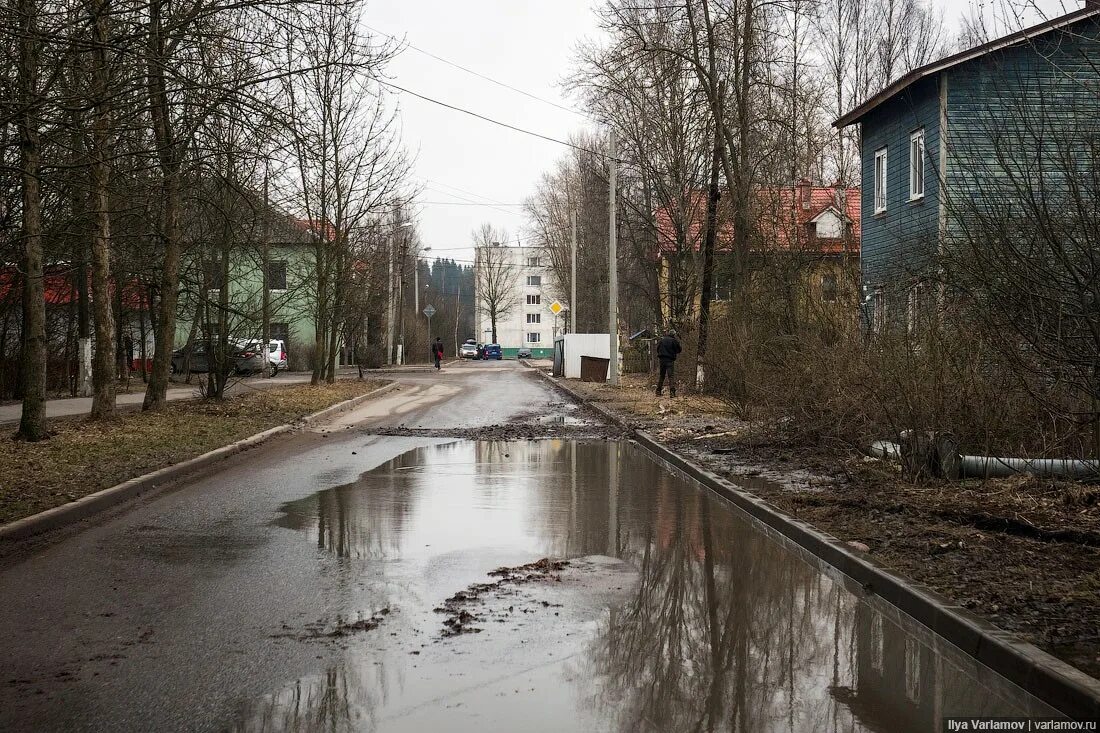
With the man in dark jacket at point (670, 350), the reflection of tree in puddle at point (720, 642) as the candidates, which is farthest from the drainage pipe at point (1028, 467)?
the man in dark jacket at point (670, 350)

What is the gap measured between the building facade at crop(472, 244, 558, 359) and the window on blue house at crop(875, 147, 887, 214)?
84647 mm

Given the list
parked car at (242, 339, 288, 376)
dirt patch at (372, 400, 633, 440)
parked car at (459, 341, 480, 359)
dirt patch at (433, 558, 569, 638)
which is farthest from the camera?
parked car at (459, 341, 480, 359)

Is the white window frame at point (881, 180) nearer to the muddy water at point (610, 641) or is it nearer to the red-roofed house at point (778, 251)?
the red-roofed house at point (778, 251)

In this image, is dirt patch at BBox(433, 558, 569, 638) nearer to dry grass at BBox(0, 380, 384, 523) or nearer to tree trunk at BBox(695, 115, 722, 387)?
dry grass at BBox(0, 380, 384, 523)

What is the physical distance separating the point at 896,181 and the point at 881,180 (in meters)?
1.45

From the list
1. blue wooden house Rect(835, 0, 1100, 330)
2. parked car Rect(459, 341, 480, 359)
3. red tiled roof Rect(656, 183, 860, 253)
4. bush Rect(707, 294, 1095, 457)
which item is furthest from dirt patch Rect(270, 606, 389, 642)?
parked car Rect(459, 341, 480, 359)

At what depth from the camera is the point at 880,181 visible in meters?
28.2

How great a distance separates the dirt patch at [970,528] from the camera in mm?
5824

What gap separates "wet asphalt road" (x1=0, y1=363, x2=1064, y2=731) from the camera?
180 inches

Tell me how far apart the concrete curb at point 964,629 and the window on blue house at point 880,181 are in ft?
65.4

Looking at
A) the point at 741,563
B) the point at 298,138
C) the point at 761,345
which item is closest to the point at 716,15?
the point at 761,345

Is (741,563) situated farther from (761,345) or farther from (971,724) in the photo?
(761,345)

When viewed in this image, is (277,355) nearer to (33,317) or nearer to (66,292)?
(66,292)

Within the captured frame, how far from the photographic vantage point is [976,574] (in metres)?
6.78
